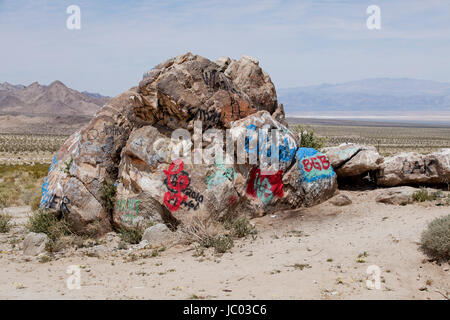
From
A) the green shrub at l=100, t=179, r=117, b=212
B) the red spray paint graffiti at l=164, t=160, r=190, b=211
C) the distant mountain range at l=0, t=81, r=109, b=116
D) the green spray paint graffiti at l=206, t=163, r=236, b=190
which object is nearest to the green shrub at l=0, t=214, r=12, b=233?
the green shrub at l=100, t=179, r=117, b=212

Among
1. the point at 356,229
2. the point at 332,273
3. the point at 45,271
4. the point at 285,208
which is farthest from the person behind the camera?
the point at 285,208

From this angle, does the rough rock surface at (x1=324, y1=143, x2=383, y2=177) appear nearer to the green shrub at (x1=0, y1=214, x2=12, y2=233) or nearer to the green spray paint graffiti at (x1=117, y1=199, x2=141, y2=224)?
the green spray paint graffiti at (x1=117, y1=199, x2=141, y2=224)

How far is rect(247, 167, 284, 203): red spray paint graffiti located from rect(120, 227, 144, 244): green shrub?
113 inches

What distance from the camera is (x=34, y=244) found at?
9727 mm

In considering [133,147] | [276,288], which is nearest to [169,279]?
[276,288]

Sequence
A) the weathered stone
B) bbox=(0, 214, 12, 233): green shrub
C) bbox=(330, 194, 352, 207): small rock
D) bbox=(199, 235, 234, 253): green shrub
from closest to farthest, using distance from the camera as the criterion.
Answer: bbox=(199, 235, 234, 253): green shrub < bbox=(0, 214, 12, 233): green shrub < bbox=(330, 194, 352, 207): small rock < the weathered stone

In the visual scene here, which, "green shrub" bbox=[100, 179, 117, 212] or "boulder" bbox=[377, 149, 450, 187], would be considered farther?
"boulder" bbox=[377, 149, 450, 187]

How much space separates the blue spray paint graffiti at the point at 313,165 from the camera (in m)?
11.9

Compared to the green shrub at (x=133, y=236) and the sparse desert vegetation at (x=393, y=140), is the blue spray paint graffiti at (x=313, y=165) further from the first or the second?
the sparse desert vegetation at (x=393, y=140)

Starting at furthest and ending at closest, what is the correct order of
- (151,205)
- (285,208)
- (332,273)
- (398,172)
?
(398,172) < (285,208) < (151,205) < (332,273)

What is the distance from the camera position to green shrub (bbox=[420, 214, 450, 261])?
24.5ft

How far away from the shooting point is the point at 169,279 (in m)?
7.75

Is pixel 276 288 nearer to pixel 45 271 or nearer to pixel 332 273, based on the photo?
pixel 332 273

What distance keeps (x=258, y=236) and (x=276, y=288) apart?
298 cm
